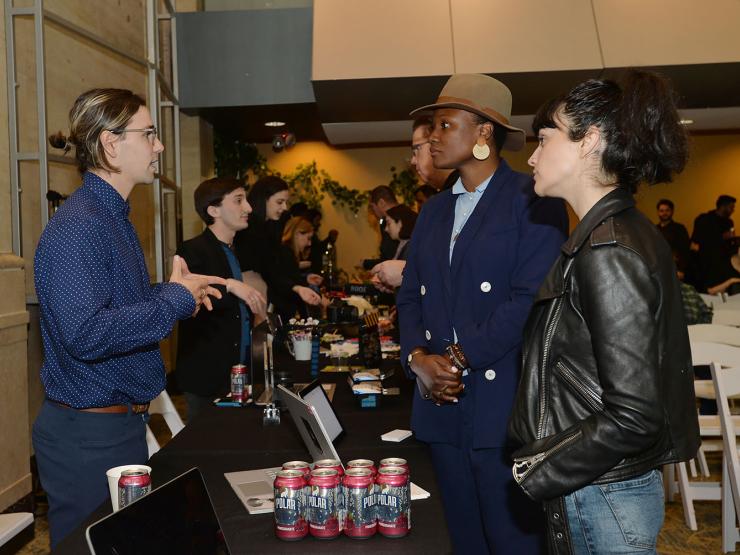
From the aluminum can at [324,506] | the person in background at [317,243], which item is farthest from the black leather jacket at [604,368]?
the person in background at [317,243]

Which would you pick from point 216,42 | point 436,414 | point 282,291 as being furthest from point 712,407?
point 216,42

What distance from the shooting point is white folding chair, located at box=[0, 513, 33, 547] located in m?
2.28

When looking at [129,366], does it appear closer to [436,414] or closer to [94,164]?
[94,164]

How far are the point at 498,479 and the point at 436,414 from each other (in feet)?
0.87

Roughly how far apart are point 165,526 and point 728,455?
8.77ft

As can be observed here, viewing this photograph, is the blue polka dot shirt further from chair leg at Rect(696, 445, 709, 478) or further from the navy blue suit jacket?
chair leg at Rect(696, 445, 709, 478)

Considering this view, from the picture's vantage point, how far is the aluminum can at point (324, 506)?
59.1 inches

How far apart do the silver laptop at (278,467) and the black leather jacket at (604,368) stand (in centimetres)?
52

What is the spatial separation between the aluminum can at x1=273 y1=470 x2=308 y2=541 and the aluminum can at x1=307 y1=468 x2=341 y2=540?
17 millimetres

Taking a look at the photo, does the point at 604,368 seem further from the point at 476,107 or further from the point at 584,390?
the point at 476,107

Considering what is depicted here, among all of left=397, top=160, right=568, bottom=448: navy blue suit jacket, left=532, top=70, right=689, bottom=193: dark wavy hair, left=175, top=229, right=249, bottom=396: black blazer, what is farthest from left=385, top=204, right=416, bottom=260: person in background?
left=532, top=70, right=689, bottom=193: dark wavy hair

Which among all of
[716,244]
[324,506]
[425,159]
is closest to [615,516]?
[324,506]

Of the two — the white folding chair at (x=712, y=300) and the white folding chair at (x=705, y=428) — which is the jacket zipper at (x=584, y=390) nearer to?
the white folding chair at (x=705, y=428)

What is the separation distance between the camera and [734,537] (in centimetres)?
344
